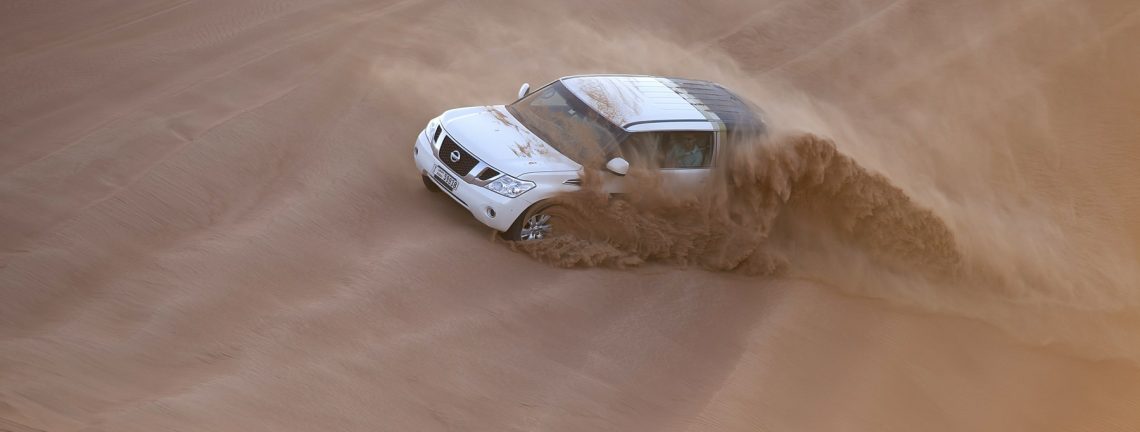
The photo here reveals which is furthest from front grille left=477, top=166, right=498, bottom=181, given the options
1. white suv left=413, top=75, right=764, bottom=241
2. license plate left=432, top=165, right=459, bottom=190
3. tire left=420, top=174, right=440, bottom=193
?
tire left=420, top=174, right=440, bottom=193

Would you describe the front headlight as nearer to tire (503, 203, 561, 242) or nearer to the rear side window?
tire (503, 203, 561, 242)

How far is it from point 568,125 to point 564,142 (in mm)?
252

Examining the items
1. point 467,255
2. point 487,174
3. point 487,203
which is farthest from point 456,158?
point 467,255

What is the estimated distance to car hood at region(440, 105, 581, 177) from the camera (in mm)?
9719

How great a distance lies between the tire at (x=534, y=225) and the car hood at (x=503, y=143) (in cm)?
36

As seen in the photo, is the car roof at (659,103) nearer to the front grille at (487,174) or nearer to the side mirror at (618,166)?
the side mirror at (618,166)

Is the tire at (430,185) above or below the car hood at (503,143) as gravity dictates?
below

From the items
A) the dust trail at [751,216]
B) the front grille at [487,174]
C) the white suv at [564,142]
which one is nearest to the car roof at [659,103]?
the white suv at [564,142]

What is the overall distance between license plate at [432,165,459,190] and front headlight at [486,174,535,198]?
502mm

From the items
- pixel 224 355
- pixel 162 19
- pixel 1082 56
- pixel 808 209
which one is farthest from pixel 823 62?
pixel 224 355

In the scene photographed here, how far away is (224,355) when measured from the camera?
7.52m

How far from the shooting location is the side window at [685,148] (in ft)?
33.1

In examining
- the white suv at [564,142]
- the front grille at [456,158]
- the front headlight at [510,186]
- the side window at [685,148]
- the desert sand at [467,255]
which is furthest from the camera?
the side window at [685,148]

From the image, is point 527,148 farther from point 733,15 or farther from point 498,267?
point 733,15
